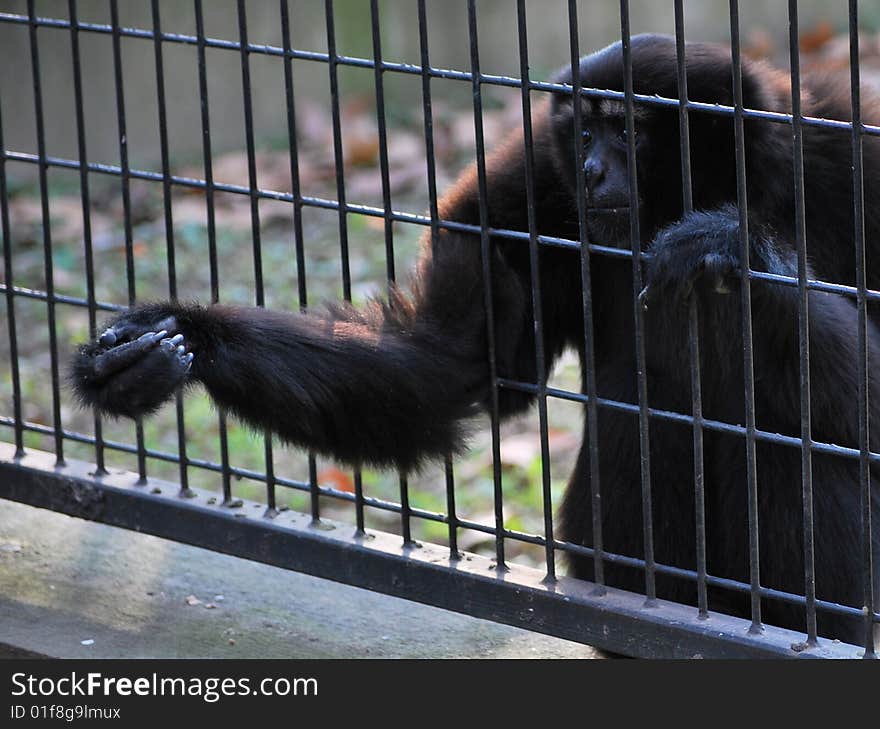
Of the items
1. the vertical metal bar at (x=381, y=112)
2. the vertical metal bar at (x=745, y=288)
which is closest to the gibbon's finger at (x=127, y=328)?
the vertical metal bar at (x=381, y=112)

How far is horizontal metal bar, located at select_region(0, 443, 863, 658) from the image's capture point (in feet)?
10.7

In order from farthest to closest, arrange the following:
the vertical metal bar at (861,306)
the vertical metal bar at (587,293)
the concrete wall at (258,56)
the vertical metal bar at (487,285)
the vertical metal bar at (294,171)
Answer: the concrete wall at (258,56) < the vertical metal bar at (294,171) < the vertical metal bar at (487,285) < the vertical metal bar at (587,293) < the vertical metal bar at (861,306)

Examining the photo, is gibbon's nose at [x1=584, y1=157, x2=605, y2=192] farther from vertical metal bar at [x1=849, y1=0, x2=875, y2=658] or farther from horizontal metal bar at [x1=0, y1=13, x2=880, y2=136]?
vertical metal bar at [x1=849, y1=0, x2=875, y2=658]

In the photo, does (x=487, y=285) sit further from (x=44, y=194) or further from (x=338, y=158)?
(x=44, y=194)

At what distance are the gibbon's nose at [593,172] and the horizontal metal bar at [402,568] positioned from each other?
96cm

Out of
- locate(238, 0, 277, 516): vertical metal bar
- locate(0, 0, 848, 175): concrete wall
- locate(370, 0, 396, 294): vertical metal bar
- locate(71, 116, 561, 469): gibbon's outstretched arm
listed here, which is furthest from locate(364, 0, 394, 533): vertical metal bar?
locate(0, 0, 848, 175): concrete wall

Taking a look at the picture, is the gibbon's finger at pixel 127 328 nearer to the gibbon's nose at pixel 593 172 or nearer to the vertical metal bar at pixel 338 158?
the vertical metal bar at pixel 338 158

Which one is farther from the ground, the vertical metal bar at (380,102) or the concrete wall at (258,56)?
the vertical metal bar at (380,102)

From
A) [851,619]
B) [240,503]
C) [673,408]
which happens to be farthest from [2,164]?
[851,619]

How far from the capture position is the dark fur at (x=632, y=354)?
342 centimetres

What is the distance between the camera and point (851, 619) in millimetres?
3660

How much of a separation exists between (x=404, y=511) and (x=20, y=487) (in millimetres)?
1208

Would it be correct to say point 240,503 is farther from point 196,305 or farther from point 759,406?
point 759,406

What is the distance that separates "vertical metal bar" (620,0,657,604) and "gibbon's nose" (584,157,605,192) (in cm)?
41
